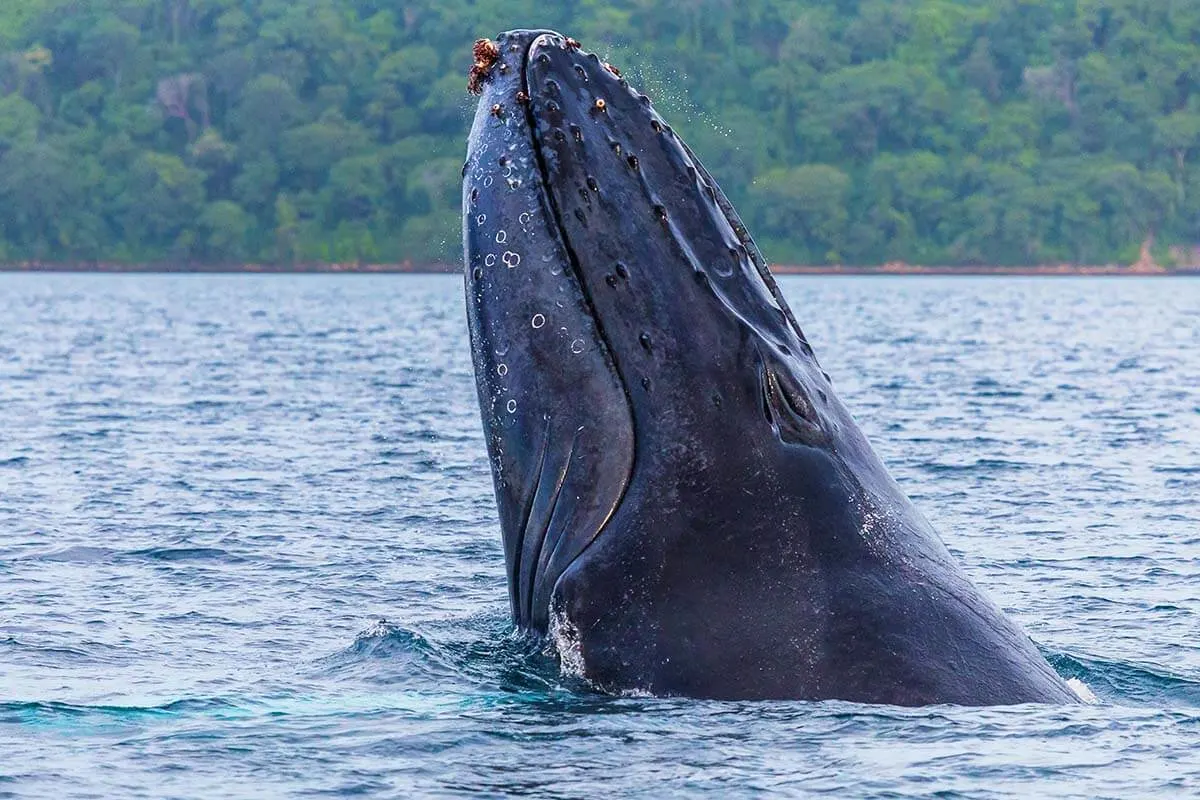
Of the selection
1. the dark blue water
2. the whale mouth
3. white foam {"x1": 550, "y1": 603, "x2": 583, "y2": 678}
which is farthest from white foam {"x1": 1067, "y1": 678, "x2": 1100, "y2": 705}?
white foam {"x1": 550, "y1": 603, "x2": 583, "y2": 678}

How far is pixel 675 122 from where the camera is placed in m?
158

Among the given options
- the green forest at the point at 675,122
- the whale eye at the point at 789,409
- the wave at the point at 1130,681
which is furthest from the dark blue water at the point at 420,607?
the green forest at the point at 675,122

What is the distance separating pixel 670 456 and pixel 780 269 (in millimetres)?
168248

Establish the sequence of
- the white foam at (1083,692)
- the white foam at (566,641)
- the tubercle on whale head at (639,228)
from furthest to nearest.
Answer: the white foam at (1083,692), the tubercle on whale head at (639,228), the white foam at (566,641)

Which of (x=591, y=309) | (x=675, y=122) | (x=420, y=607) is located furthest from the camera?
(x=675, y=122)

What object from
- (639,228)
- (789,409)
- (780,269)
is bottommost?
(780,269)

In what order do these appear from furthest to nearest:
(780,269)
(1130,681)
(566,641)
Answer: (780,269), (1130,681), (566,641)

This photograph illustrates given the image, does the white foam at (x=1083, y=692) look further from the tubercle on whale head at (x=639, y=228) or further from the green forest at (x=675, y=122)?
the green forest at (x=675, y=122)

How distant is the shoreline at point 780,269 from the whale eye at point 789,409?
16505 cm

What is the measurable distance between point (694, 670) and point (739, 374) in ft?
4.00

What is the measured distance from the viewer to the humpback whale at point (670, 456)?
7629mm

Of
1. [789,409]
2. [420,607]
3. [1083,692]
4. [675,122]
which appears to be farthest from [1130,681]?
[675,122]

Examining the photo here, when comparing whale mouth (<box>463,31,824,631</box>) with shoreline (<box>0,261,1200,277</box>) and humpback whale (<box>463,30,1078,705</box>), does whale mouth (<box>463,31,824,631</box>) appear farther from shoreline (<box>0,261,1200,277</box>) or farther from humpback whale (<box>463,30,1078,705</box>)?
Answer: shoreline (<box>0,261,1200,277</box>)

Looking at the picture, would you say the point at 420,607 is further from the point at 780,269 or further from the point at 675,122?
the point at 780,269
